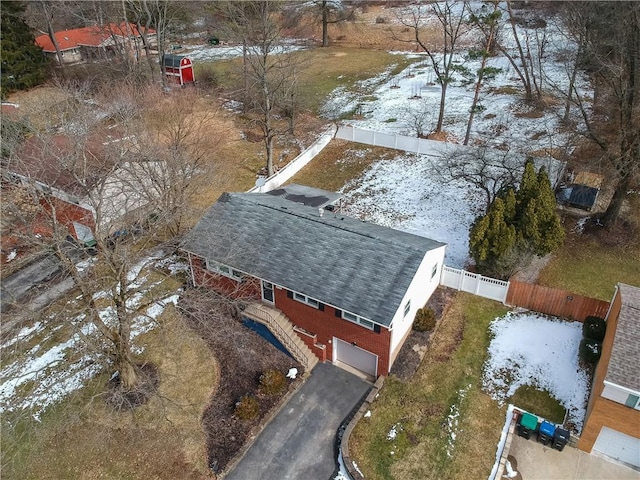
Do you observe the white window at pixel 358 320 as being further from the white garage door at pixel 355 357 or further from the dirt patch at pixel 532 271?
the dirt patch at pixel 532 271

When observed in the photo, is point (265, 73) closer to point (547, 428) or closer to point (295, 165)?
point (295, 165)

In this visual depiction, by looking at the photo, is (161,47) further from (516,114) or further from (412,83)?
(516,114)

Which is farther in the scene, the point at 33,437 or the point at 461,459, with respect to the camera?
the point at 33,437

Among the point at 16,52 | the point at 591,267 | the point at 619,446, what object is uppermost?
the point at 16,52

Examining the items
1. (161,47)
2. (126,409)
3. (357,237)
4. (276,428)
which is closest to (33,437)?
(126,409)

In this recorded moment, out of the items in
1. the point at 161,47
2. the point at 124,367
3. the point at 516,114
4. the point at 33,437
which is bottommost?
the point at 33,437

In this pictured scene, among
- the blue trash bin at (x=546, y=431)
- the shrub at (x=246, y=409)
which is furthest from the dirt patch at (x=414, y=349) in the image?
the shrub at (x=246, y=409)

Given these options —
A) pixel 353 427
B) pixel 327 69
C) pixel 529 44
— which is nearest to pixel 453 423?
pixel 353 427
